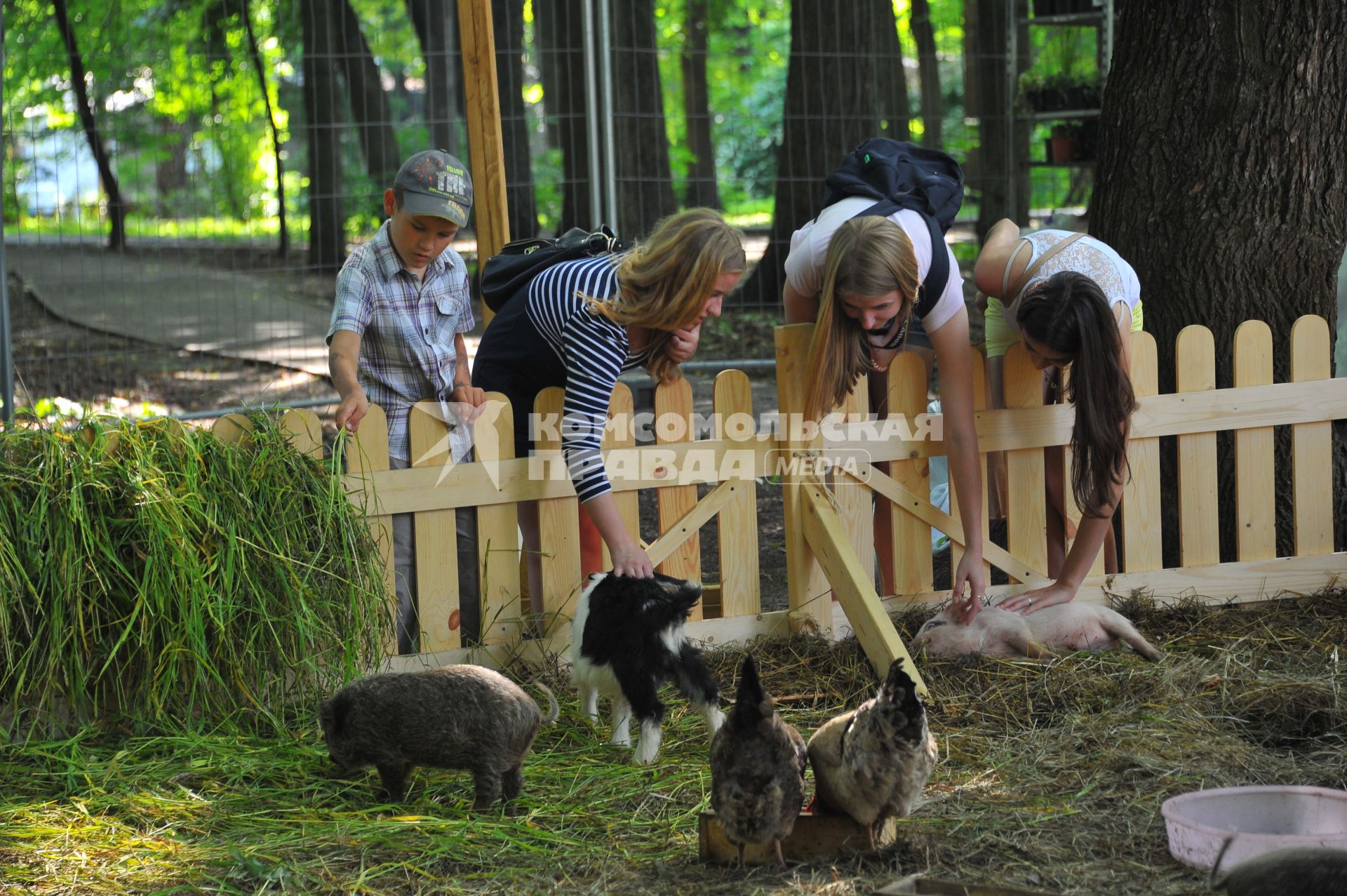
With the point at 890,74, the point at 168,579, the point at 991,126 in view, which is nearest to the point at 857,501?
the point at 168,579

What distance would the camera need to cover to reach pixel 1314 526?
4.95m

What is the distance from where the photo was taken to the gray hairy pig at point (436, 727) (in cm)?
309

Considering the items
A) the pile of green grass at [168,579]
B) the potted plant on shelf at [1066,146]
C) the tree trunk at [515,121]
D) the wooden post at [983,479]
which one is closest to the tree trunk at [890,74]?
the potted plant on shelf at [1066,146]

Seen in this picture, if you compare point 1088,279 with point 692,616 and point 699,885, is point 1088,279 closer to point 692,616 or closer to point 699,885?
point 692,616

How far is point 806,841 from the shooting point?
2887mm

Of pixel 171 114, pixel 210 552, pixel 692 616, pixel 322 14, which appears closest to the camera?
pixel 210 552

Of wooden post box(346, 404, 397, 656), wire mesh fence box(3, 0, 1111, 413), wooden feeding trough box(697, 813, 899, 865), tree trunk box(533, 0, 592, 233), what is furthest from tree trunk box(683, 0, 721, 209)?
wooden feeding trough box(697, 813, 899, 865)

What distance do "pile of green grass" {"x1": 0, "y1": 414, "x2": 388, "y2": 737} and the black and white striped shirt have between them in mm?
758

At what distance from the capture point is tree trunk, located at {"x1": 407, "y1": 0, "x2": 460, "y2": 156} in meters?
10.5

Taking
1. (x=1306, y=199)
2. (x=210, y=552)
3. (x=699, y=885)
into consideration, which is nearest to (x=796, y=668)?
(x=699, y=885)

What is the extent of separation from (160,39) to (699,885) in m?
8.77

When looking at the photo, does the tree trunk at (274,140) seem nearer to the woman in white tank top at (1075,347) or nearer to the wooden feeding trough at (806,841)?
the woman in white tank top at (1075,347)

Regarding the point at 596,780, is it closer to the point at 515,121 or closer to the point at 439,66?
the point at 515,121

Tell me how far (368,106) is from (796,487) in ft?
27.0
